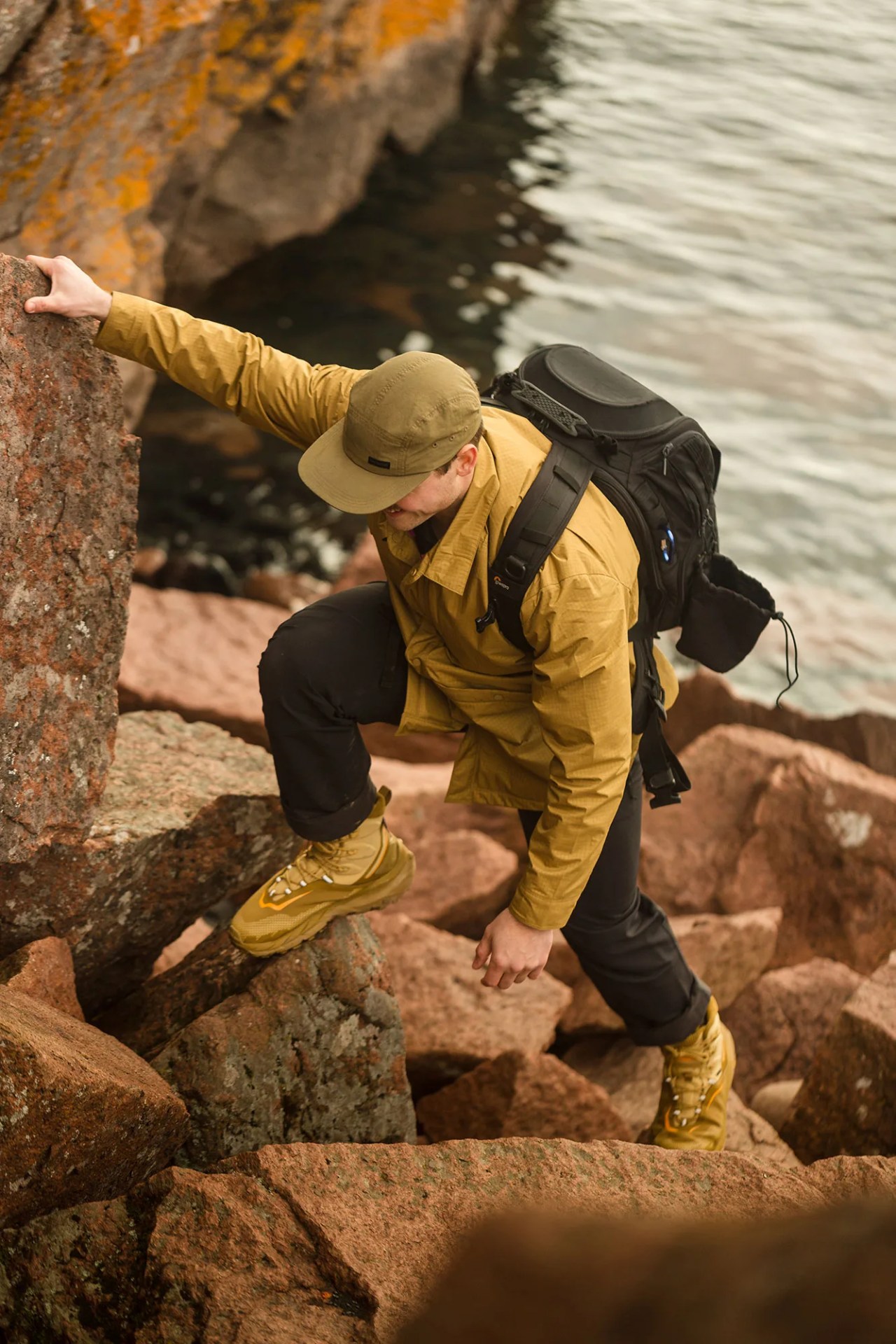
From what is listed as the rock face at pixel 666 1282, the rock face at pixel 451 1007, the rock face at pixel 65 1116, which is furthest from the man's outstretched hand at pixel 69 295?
the rock face at pixel 666 1282

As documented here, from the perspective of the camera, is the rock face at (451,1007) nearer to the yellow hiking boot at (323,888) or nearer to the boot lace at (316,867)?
the yellow hiking boot at (323,888)

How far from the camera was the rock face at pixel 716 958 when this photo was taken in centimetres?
556

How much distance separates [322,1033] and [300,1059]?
0.11m

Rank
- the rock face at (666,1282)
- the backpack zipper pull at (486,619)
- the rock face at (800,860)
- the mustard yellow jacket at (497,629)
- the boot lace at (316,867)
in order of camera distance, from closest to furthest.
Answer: the rock face at (666,1282)
the mustard yellow jacket at (497,629)
the backpack zipper pull at (486,619)
the boot lace at (316,867)
the rock face at (800,860)

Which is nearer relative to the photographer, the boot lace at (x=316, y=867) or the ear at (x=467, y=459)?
the ear at (x=467, y=459)

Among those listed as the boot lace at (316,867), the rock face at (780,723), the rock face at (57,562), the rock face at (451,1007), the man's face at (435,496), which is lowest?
the rock face at (780,723)

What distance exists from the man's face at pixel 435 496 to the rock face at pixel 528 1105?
216 cm

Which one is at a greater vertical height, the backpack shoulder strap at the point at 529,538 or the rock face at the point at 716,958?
the backpack shoulder strap at the point at 529,538

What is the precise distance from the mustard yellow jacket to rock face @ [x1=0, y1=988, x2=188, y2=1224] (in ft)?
4.02

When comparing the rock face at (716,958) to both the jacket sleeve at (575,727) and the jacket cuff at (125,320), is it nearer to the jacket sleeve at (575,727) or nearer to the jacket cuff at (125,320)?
the jacket sleeve at (575,727)

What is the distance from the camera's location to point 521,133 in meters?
19.1

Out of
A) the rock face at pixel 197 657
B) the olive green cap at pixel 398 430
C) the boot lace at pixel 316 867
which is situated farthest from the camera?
the rock face at pixel 197 657

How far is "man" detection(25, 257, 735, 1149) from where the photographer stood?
11.4ft

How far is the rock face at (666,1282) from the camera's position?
144 cm
